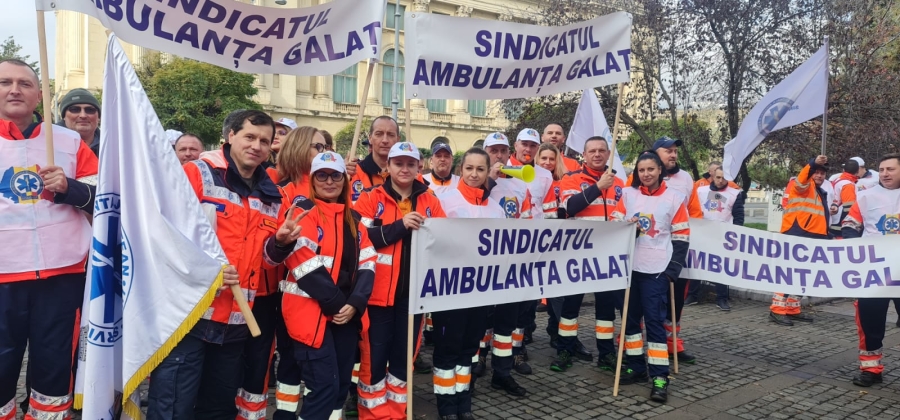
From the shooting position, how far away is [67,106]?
183 inches

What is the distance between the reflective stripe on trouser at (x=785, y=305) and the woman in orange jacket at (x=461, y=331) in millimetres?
6026

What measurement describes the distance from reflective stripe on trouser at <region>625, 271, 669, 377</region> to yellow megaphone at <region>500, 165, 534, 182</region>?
134 centimetres

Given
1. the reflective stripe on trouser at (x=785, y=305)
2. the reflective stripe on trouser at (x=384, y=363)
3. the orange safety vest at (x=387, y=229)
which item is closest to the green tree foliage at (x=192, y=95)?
the reflective stripe on trouser at (x=785, y=305)

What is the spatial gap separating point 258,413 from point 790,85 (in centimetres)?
690

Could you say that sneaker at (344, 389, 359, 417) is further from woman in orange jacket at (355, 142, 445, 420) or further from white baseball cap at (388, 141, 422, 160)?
white baseball cap at (388, 141, 422, 160)

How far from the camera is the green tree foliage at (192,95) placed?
30.4 m

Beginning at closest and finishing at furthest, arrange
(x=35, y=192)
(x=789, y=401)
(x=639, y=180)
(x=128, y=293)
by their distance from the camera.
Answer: (x=128, y=293) < (x=35, y=192) < (x=789, y=401) < (x=639, y=180)

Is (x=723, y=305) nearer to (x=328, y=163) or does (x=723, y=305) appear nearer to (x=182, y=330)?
(x=328, y=163)

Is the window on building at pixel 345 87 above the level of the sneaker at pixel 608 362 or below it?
above

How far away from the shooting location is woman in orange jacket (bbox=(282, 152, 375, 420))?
3883 millimetres

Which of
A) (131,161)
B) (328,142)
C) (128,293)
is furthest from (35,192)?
(328,142)

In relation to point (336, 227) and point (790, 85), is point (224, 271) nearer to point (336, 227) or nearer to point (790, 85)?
point (336, 227)

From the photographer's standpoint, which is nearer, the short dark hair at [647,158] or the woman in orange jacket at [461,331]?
the woman in orange jacket at [461,331]

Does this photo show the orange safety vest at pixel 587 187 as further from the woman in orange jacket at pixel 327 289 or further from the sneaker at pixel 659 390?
the woman in orange jacket at pixel 327 289
